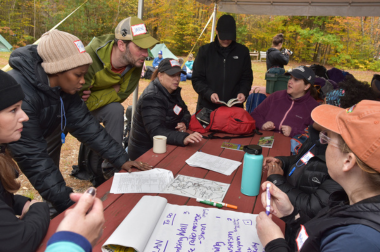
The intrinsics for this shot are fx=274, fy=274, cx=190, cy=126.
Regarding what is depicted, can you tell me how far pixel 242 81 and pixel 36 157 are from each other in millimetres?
2480

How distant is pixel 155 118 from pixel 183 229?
4.44ft

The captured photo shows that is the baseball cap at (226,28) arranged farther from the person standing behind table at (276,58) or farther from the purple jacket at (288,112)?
the person standing behind table at (276,58)

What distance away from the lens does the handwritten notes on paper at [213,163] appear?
69.4 inches

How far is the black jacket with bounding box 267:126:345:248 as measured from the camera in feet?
4.28

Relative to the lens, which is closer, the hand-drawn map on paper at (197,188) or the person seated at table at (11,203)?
the person seated at table at (11,203)

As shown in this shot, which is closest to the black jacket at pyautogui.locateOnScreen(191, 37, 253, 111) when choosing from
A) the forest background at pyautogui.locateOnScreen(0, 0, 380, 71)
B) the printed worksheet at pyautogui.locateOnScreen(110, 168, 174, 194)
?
the printed worksheet at pyautogui.locateOnScreen(110, 168, 174, 194)

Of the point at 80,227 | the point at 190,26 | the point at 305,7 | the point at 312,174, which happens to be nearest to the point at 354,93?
the point at 312,174

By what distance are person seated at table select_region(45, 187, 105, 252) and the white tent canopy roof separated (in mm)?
4699

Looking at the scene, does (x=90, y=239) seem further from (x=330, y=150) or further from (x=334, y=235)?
(x=330, y=150)

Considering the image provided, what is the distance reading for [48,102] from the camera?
1.68m

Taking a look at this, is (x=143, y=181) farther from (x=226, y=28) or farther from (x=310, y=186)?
(x=226, y=28)

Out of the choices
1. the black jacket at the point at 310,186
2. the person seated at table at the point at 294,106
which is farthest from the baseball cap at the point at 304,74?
the black jacket at the point at 310,186

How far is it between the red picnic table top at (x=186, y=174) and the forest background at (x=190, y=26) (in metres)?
14.5

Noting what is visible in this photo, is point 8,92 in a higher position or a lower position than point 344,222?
higher
